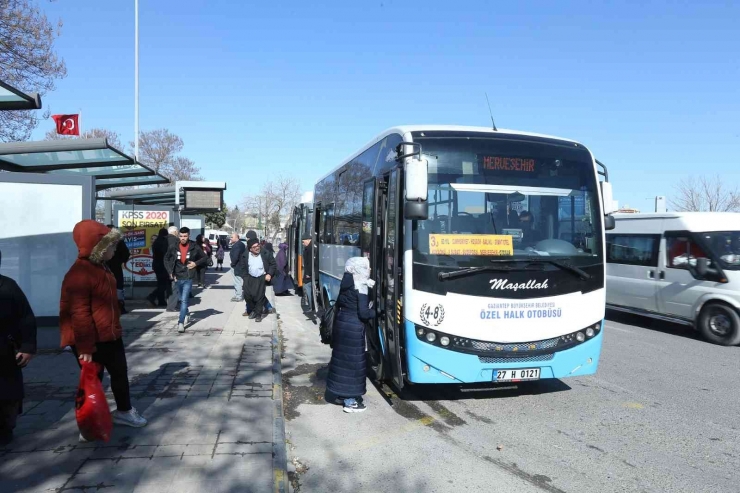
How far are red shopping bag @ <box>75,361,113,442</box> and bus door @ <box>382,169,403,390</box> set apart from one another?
9.64 feet

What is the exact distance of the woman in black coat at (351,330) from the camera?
6043mm

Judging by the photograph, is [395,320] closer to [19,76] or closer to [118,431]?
[118,431]

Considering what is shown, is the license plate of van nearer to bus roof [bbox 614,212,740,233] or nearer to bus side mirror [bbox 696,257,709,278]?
bus side mirror [bbox 696,257,709,278]

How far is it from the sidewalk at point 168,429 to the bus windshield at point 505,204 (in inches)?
99.9

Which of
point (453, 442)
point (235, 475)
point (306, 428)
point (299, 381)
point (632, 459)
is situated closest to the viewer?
point (235, 475)

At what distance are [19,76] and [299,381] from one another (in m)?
15.9

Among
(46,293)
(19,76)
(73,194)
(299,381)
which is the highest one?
(19,76)

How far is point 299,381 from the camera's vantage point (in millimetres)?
7551

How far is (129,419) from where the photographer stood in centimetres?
511

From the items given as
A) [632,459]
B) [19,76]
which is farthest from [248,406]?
[19,76]

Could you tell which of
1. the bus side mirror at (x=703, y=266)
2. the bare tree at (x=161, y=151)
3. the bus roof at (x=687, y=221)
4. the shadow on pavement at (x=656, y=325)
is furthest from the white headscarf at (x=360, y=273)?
the bare tree at (x=161, y=151)

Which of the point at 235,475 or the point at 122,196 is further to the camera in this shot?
the point at 122,196

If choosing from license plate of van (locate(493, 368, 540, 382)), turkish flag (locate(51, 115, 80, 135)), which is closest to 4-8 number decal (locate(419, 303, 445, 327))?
license plate of van (locate(493, 368, 540, 382))

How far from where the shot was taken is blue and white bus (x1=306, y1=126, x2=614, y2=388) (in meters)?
5.88
